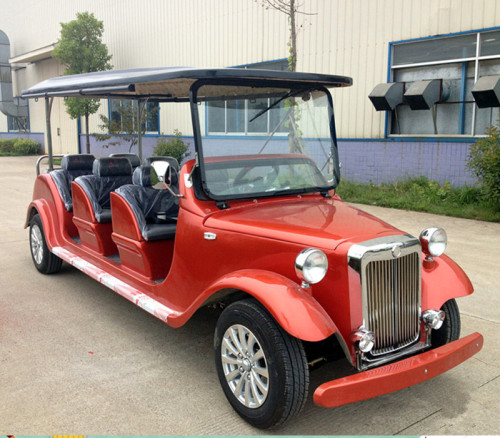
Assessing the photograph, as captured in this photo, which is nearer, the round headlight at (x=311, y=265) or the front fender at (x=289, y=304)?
the front fender at (x=289, y=304)

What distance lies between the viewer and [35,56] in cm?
2580

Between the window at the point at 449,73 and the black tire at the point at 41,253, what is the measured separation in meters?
7.90

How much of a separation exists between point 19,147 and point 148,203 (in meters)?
24.4

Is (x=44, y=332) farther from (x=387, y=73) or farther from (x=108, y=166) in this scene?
(x=387, y=73)

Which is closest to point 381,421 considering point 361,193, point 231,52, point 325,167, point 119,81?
point 325,167

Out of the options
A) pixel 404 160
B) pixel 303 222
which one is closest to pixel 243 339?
pixel 303 222

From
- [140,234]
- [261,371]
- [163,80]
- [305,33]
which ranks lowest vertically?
[261,371]

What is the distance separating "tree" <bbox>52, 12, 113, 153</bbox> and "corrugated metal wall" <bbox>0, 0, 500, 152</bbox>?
0.68 meters

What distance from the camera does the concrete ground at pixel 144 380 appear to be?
3.07m

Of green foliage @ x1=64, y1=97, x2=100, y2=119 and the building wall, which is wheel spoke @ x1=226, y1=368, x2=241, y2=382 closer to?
the building wall

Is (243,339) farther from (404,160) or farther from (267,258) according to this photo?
(404,160)

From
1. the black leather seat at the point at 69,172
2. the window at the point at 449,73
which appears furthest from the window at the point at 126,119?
the black leather seat at the point at 69,172

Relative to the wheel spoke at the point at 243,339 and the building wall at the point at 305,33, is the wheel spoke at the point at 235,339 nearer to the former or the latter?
the wheel spoke at the point at 243,339

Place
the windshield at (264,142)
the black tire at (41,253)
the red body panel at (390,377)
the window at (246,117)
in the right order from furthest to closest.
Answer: the black tire at (41,253)
the window at (246,117)
the windshield at (264,142)
the red body panel at (390,377)
